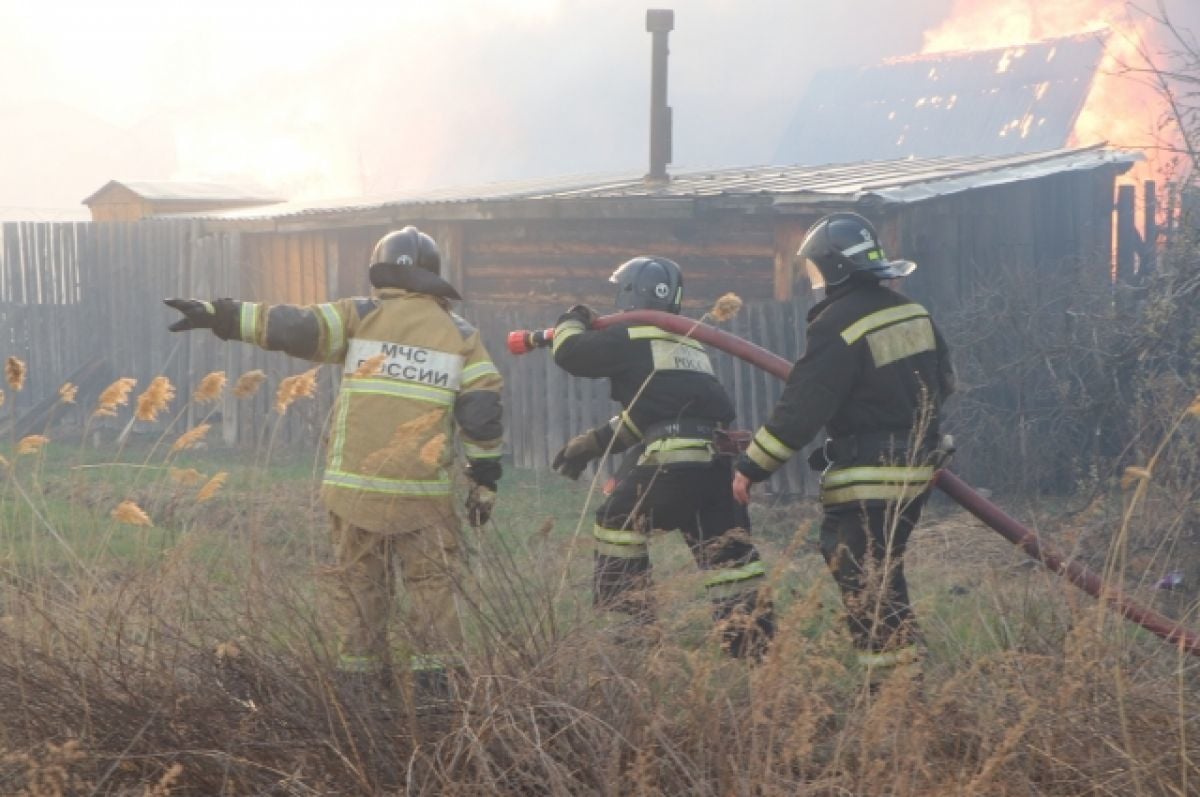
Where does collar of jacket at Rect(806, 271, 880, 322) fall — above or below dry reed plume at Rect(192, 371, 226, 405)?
above

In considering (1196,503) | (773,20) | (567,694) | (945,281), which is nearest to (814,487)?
(945,281)

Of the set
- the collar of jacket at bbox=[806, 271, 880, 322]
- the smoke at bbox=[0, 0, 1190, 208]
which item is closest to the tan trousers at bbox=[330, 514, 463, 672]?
the collar of jacket at bbox=[806, 271, 880, 322]

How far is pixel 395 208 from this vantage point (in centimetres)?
1397

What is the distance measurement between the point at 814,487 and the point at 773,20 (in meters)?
47.3

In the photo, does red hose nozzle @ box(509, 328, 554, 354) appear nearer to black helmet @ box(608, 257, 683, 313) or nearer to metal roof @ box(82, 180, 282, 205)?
black helmet @ box(608, 257, 683, 313)

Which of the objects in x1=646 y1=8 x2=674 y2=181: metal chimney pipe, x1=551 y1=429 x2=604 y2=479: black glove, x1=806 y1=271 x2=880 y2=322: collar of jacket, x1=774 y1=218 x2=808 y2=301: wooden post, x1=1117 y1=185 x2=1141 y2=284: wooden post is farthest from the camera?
x1=1117 y1=185 x2=1141 y2=284: wooden post

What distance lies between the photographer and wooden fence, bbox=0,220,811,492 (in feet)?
42.2

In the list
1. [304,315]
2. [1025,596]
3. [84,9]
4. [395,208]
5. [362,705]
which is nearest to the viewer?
[362,705]

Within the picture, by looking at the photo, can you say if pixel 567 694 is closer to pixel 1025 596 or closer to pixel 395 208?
pixel 1025 596

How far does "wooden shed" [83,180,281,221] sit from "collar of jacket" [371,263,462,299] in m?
16.6

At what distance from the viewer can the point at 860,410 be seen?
494 centimetres

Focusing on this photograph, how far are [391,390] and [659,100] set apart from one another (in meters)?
10.9

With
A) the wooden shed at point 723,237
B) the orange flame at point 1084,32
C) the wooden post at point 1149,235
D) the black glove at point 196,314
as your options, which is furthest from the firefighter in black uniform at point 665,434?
the orange flame at point 1084,32

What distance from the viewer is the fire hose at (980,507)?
175 inches
